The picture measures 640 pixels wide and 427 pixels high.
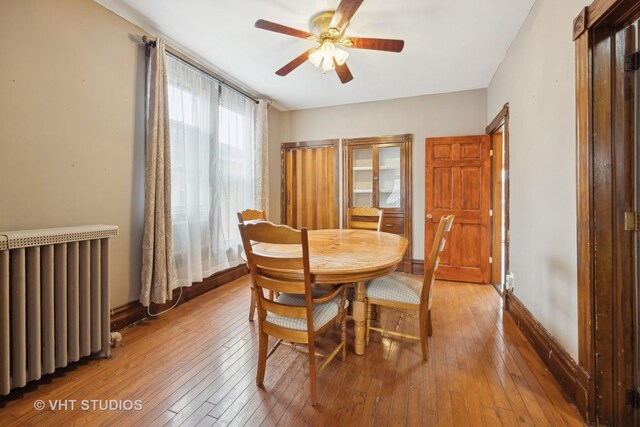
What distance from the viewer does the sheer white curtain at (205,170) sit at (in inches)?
110

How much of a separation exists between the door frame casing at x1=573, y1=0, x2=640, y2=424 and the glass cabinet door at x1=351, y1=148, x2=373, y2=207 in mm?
3030

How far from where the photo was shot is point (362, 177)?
444 cm

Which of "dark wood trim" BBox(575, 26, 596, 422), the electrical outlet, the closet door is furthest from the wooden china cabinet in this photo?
"dark wood trim" BBox(575, 26, 596, 422)

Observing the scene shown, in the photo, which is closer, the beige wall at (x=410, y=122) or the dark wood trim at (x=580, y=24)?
the dark wood trim at (x=580, y=24)

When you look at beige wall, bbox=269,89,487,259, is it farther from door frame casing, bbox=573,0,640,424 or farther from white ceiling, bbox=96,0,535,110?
door frame casing, bbox=573,0,640,424

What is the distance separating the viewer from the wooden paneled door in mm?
3590

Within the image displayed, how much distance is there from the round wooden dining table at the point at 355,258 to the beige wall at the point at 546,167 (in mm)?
967

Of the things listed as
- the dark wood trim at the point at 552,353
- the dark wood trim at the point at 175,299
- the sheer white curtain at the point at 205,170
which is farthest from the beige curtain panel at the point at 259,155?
the dark wood trim at the point at 552,353

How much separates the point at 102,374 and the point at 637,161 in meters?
3.19

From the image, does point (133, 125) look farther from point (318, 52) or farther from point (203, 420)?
point (203, 420)

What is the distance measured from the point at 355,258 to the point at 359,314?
43 centimetres

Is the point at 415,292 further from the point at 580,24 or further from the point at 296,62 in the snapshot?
the point at 296,62

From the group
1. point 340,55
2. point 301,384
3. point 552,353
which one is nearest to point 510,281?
point 552,353

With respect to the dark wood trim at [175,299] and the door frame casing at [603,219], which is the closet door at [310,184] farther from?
the door frame casing at [603,219]
